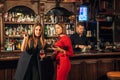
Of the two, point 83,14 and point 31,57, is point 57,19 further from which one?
point 31,57

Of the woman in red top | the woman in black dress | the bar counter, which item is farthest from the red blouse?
the bar counter

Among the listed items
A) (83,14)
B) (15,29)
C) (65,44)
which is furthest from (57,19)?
(65,44)

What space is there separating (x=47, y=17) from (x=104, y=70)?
268 centimetres

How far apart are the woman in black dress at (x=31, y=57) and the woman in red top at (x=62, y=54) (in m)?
0.38

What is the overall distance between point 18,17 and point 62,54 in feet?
9.72

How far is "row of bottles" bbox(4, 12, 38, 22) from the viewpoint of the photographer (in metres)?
7.61

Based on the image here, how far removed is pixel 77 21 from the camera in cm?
825

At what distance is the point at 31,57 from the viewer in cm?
490

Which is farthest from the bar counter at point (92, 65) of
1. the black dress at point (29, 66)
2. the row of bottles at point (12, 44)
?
the row of bottles at point (12, 44)

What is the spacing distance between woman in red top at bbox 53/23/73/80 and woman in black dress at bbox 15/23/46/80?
15.1 inches

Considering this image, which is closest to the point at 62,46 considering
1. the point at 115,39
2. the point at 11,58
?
the point at 11,58

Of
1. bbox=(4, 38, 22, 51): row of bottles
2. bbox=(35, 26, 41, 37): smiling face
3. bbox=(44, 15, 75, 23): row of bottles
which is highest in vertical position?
bbox=(44, 15, 75, 23): row of bottles

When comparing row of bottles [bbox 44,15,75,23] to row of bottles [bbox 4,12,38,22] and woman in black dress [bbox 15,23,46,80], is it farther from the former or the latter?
woman in black dress [bbox 15,23,46,80]

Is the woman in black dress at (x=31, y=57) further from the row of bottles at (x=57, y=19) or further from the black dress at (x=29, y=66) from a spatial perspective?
the row of bottles at (x=57, y=19)
